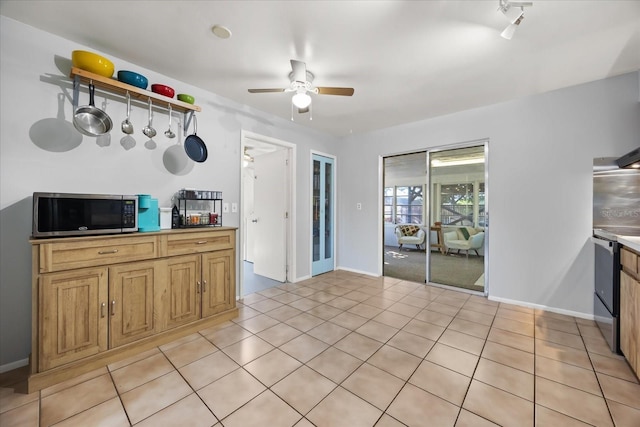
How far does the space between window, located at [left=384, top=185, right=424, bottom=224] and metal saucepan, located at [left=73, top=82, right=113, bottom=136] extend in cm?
707

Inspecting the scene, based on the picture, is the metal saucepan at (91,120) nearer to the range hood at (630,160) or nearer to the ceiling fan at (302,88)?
the ceiling fan at (302,88)

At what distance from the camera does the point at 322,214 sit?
4.71 metres

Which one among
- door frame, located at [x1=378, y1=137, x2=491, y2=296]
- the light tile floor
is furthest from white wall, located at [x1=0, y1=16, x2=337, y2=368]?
door frame, located at [x1=378, y1=137, x2=491, y2=296]

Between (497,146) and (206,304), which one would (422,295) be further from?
(206,304)

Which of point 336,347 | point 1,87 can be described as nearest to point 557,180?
point 336,347

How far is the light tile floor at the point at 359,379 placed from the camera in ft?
4.80

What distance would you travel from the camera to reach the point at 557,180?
289 centimetres

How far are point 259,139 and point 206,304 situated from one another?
2.25 metres

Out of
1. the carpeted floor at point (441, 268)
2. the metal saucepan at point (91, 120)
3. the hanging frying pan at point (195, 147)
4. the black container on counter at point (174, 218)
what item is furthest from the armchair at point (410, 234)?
the metal saucepan at point (91, 120)

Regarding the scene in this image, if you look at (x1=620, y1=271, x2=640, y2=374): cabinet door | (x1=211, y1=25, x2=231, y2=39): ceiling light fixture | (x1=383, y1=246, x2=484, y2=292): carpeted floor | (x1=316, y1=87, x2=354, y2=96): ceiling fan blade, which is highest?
(x1=211, y1=25, x2=231, y2=39): ceiling light fixture

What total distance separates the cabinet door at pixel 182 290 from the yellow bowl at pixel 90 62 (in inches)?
64.7

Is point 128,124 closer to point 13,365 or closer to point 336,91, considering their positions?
point 336,91

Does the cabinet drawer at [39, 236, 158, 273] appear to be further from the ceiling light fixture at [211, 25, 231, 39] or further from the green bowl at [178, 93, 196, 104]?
the ceiling light fixture at [211, 25, 231, 39]

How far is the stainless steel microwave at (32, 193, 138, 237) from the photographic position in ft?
5.64
